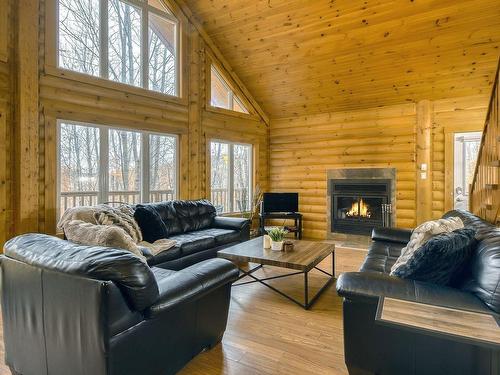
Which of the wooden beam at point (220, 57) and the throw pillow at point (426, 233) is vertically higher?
the wooden beam at point (220, 57)

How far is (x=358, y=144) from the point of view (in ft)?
20.1

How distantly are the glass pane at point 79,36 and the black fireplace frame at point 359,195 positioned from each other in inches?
181

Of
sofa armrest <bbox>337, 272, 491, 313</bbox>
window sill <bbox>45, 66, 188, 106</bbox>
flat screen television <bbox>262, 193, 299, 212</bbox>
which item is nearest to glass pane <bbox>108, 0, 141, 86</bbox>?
window sill <bbox>45, 66, 188, 106</bbox>

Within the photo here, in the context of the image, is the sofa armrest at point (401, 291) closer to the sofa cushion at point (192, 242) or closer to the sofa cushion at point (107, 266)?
the sofa cushion at point (107, 266)

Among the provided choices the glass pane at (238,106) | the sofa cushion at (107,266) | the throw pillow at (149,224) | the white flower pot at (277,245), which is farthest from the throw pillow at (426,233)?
the glass pane at (238,106)

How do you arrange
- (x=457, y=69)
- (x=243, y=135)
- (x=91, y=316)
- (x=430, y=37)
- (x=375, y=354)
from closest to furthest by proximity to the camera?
(x=91, y=316) → (x=375, y=354) → (x=430, y=37) → (x=457, y=69) → (x=243, y=135)

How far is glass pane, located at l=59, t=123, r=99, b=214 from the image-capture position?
13.8ft

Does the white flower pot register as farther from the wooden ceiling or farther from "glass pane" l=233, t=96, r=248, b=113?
"glass pane" l=233, t=96, r=248, b=113

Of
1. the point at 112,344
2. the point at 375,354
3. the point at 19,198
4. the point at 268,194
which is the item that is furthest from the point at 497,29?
the point at 19,198

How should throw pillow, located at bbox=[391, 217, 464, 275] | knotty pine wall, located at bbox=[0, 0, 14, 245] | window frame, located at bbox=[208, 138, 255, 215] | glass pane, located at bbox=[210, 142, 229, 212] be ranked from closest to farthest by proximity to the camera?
throw pillow, located at bbox=[391, 217, 464, 275] → knotty pine wall, located at bbox=[0, 0, 14, 245] → window frame, located at bbox=[208, 138, 255, 215] → glass pane, located at bbox=[210, 142, 229, 212]

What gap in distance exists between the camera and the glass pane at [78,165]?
4.21 metres

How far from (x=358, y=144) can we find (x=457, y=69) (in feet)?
6.28

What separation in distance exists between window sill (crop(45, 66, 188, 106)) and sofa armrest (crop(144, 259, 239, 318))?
11.2 ft

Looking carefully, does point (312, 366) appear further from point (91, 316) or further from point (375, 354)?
point (91, 316)
